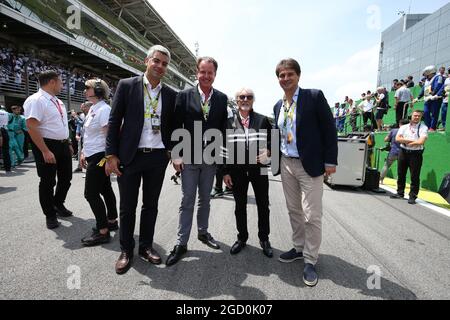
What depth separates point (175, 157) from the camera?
2889 mm

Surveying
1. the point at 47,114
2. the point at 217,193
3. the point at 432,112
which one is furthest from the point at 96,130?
the point at 432,112

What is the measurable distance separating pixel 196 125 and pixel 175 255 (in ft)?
4.63

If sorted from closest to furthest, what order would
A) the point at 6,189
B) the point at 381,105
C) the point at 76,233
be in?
the point at 76,233, the point at 6,189, the point at 381,105

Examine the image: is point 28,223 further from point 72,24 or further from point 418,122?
point 72,24

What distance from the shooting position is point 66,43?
16469 mm

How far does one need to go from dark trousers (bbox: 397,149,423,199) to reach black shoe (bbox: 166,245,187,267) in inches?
209

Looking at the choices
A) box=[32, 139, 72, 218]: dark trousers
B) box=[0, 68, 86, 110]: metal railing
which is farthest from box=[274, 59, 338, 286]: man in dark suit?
box=[0, 68, 86, 110]: metal railing

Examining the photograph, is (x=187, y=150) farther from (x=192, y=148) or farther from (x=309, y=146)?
(x=309, y=146)

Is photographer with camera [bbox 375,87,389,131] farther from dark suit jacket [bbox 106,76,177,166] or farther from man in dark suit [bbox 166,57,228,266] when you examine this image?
dark suit jacket [bbox 106,76,177,166]

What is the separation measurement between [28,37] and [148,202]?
18.9m

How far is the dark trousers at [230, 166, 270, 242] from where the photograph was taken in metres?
3.07

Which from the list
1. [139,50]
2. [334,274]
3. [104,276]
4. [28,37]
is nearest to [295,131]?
[334,274]

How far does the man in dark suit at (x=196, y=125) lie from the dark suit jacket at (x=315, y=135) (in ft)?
2.96

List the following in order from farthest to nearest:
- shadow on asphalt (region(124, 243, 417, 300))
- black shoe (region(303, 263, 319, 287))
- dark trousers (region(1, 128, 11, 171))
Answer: dark trousers (region(1, 128, 11, 171)) < black shoe (region(303, 263, 319, 287)) < shadow on asphalt (region(124, 243, 417, 300))
